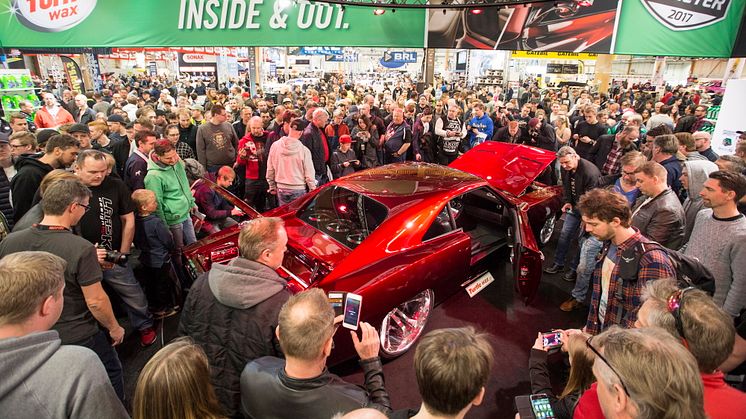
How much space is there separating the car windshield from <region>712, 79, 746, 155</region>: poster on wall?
6.96 metres

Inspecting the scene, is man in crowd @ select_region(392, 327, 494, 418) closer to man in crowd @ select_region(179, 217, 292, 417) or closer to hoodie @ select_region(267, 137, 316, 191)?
man in crowd @ select_region(179, 217, 292, 417)

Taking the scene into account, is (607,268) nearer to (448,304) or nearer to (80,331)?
(448,304)

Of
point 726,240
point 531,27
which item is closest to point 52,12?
point 531,27

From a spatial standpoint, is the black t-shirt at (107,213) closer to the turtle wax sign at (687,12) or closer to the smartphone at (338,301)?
the smartphone at (338,301)

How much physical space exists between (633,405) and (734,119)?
8036mm

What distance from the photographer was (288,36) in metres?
7.78

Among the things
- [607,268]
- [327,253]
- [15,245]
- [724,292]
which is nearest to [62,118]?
[15,245]

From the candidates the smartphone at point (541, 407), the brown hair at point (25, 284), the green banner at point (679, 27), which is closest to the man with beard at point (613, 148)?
the green banner at point (679, 27)

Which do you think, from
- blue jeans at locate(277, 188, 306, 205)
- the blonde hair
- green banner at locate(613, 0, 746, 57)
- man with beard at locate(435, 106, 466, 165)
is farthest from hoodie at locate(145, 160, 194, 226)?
green banner at locate(613, 0, 746, 57)

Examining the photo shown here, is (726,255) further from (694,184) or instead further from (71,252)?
(71,252)

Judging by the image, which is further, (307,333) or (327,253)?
(327,253)

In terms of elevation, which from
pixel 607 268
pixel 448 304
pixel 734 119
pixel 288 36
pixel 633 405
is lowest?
pixel 448 304

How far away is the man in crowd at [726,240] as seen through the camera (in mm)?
2607

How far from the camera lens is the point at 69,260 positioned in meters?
2.13
